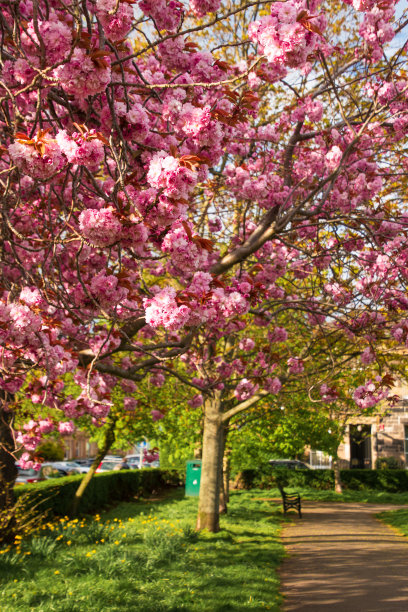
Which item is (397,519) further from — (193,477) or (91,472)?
(91,472)

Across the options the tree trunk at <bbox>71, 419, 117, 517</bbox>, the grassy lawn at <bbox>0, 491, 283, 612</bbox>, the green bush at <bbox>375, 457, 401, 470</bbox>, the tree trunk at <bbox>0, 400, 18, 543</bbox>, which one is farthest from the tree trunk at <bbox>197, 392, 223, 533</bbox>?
the green bush at <bbox>375, 457, 401, 470</bbox>

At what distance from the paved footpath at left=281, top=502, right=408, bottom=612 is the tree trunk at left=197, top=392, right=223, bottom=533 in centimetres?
166

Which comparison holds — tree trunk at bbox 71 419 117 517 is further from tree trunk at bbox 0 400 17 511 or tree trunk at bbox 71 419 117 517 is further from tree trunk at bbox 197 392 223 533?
tree trunk at bbox 0 400 17 511

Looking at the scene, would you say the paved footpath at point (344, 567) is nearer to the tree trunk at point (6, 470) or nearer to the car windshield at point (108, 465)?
the tree trunk at point (6, 470)

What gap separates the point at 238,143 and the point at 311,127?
5.28 feet

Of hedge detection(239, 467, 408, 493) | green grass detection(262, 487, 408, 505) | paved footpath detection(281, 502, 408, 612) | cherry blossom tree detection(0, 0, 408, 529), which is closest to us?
cherry blossom tree detection(0, 0, 408, 529)

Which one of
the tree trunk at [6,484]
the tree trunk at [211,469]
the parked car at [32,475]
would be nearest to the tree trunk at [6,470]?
the tree trunk at [6,484]

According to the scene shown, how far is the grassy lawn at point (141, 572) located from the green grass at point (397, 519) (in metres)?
4.81

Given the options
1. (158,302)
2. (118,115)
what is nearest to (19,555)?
(158,302)

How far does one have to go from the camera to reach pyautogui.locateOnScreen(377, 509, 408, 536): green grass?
13962 millimetres

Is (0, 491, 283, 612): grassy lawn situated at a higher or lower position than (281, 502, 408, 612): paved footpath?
higher

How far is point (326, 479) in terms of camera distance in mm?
26484

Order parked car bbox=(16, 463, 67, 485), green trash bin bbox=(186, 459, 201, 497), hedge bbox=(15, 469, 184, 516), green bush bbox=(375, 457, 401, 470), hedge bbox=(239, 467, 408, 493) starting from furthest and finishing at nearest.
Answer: green bush bbox=(375, 457, 401, 470)
hedge bbox=(239, 467, 408, 493)
parked car bbox=(16, 463, 67, 485)
green trash bin bbox=(186, 459, 201, 497)
hedge bbox=(15, 469, 184, 516)

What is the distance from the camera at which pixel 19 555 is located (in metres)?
8.04
